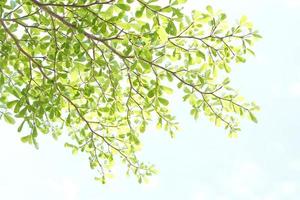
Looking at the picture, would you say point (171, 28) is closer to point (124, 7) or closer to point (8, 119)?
point (124, 7)

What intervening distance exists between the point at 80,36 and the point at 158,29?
111cm

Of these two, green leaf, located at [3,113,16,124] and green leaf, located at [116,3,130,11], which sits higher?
green leaf, located at [116,3,130,11]

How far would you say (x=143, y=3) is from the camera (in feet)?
21.5

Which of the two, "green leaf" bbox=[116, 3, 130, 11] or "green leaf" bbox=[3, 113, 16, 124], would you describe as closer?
"green leaf" bbox=[116, 3, 130, 11]

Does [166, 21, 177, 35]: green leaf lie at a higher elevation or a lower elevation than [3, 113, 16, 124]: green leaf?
higher

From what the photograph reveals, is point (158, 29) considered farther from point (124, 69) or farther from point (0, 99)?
point (0, 99)

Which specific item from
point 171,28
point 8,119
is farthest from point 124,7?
point 8,119

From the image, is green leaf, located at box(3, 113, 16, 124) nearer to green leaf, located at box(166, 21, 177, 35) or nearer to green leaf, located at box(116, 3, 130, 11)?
green leaf, located at box(116, 3, 130, 11)

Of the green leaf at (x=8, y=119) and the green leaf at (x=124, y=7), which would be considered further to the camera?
the green leaf at (x=8, y=119)

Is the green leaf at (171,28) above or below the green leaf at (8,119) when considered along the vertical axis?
above

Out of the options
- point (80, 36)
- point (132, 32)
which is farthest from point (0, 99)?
point (132, 32)

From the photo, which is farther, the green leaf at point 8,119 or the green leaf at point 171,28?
the green leaf at point 8,119

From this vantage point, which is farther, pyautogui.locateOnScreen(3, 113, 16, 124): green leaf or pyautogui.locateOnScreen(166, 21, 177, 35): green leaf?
pyautogui.locateOnScreen(3, 113, 16, 124): green leaf

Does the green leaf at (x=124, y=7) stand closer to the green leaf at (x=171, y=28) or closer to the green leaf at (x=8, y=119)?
the green leaf at (x=171, y=28)
